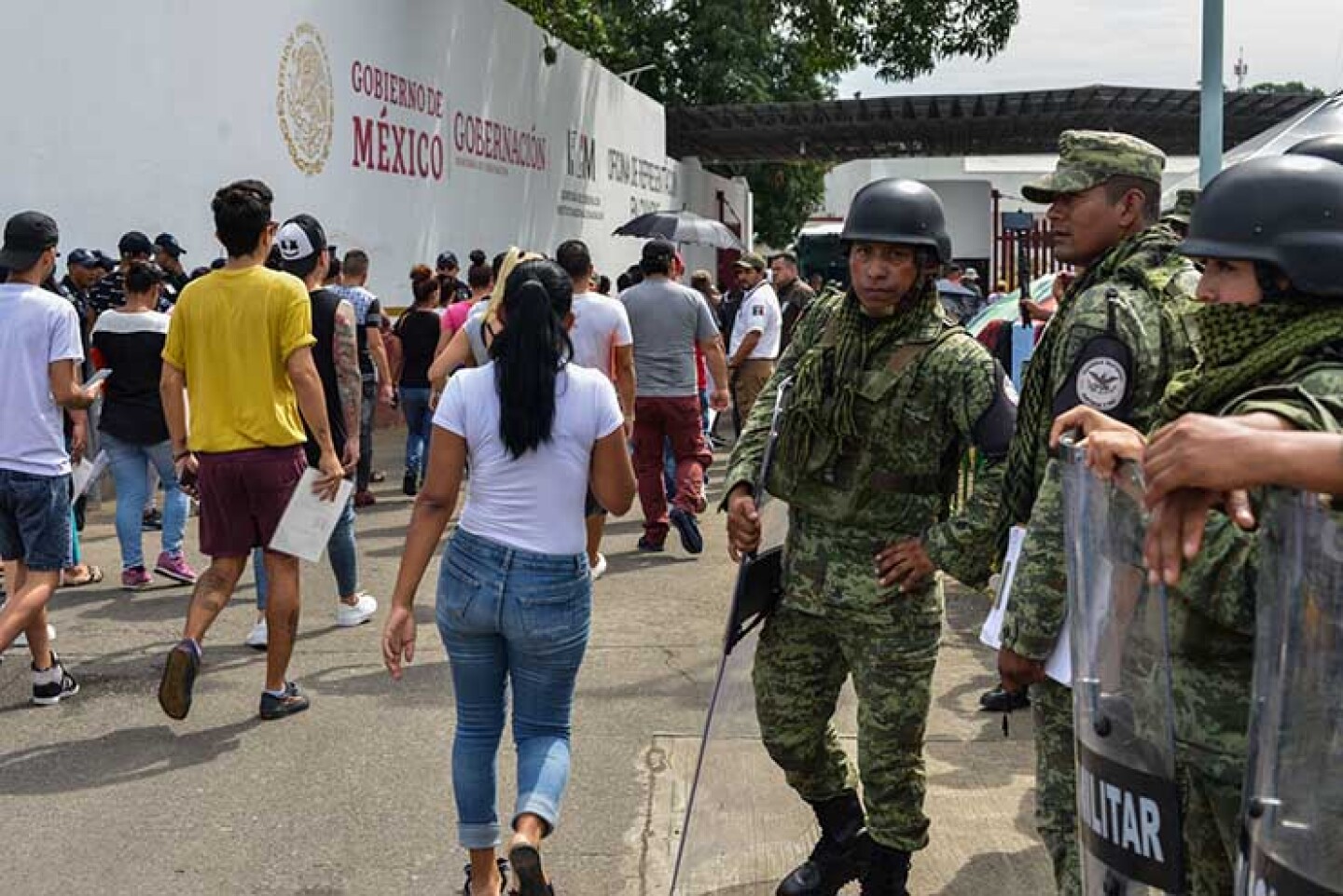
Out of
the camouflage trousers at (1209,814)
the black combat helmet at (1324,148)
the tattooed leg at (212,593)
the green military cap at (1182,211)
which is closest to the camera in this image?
the camouflage trousers at (1209,814)

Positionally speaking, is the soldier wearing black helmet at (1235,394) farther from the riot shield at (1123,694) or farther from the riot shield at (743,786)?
the riot shield at (743,786)

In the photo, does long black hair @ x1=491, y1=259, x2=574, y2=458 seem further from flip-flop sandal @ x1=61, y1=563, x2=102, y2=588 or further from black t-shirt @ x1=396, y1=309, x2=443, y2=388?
black t-shirt @ x1=396, y1=309, x2=443, y2=388

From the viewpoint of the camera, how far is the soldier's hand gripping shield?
383 centimetres

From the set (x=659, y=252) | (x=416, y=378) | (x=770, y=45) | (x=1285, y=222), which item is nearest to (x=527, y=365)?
(x=1285, y=222)

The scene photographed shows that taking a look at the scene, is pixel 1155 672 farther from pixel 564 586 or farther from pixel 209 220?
pixel 209 220

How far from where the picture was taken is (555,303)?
4039mm

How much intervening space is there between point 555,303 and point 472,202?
1446 centimetres

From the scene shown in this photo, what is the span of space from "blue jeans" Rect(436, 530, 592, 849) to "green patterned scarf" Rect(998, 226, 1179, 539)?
1.23m

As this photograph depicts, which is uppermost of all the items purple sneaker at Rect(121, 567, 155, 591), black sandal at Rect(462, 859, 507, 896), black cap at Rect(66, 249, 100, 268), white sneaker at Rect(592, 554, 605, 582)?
black cap at Rect(66, 249, 100, 268)

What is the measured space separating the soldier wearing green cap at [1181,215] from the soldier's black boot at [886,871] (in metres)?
1.67

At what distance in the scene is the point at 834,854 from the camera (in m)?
Result: 4.01

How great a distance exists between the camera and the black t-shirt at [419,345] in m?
11.3

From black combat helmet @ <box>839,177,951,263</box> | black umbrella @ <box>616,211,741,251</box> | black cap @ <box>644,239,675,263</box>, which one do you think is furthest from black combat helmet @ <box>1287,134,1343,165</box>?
black umbrella @ <box>616,211,741,251</box>

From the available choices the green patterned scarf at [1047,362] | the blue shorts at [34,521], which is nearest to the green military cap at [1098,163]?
the green patterned scarf at [1047,362]
